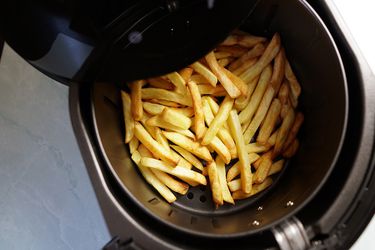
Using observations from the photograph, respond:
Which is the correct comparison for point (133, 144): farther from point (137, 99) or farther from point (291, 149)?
point (291, 149)

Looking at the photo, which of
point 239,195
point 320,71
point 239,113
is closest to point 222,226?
A: point 239,195

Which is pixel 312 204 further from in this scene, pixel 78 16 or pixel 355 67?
pixel 78 16

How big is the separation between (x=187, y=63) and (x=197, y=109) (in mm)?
97

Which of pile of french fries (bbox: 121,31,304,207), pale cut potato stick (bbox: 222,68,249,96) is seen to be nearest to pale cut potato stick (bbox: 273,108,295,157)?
pile of french fries (bbox: 121,31,304,207)

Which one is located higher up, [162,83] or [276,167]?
[162,83]

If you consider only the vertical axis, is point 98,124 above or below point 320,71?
below

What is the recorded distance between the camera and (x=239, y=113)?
842 mm

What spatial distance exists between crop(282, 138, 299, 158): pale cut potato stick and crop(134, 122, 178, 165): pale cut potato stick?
0.23m

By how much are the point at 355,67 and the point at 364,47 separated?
0.09m

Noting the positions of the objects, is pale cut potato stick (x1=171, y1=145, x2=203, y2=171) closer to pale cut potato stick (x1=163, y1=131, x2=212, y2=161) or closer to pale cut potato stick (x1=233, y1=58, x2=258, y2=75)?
pale cut potato stick (x1=163, y1=131, x2=212, y2=161)

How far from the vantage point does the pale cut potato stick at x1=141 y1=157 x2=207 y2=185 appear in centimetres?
78

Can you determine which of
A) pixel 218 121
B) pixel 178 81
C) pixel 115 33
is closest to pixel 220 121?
pixel 218 121

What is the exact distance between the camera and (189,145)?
0.80 m

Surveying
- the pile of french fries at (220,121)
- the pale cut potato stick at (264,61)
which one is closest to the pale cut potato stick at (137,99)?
the pile of french fries at (220,121)
